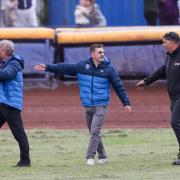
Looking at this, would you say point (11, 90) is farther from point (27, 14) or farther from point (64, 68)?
Answer: point (27, 14)

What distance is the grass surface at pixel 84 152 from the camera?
35.2 feet

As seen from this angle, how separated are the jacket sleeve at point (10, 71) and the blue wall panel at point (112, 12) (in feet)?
45.4

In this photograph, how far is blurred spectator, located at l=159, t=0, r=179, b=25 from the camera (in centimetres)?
2423

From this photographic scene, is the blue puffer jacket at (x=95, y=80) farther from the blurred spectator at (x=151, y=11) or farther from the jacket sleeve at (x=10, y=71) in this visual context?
the blurred spectator at (x=151, y=11)

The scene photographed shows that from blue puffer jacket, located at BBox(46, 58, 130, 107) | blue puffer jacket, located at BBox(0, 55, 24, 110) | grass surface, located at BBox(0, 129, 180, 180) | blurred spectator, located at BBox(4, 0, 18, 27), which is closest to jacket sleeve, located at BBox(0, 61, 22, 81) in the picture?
blue puffer jacket, located at BBox(0, 55, 24, 110)

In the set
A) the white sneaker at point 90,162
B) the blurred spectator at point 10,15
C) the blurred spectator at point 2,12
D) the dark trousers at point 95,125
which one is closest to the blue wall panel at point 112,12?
the blurred spectator at point 10,15

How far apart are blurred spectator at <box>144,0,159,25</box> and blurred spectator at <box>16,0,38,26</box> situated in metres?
3.14

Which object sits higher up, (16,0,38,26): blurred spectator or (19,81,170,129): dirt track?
(16,0,38,26): blurred spectator

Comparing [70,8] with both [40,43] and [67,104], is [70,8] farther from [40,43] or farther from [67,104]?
[67,104]

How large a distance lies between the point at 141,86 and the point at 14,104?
193 cm

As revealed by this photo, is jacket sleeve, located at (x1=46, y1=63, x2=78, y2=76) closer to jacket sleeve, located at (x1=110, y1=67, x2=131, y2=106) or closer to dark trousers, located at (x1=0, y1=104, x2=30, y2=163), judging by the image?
jacket sleeve, located at (x1=110, y1=67, x2=131, y2=106)

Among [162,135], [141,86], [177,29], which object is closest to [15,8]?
[177,29]

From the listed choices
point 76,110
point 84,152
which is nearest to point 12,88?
point 84,152

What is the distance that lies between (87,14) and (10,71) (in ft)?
42.3
